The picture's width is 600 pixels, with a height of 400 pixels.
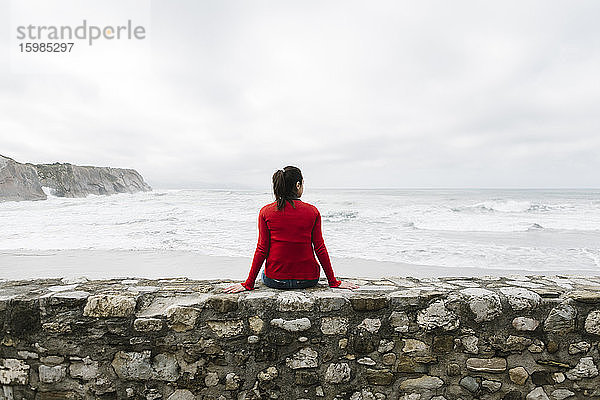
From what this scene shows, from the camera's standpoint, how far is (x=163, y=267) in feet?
24.6

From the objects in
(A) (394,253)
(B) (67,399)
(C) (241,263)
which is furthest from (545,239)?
(B) (67,399)

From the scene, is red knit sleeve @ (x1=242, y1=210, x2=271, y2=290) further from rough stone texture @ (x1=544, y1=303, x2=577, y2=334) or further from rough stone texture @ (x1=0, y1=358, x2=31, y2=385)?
rough stone texture @ (x1=544, y1=303, x2=577, y2=334)

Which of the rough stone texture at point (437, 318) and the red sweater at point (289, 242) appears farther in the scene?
the red sweater at point (289, 242)

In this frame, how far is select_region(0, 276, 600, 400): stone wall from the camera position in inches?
85.6

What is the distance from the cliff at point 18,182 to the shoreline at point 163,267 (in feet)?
112

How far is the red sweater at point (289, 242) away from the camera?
2432 mm

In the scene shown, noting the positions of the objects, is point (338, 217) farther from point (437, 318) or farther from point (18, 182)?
point (18, 182)

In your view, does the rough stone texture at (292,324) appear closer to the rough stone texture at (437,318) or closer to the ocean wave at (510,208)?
→ the rough stone texture at (437,318)

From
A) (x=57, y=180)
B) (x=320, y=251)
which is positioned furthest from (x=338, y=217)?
(x=57, y=180)

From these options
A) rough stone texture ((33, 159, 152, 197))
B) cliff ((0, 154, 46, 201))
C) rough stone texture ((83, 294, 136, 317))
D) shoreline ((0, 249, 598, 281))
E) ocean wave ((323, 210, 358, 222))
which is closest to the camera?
rough stone texture ((83, 294, 136, 317))

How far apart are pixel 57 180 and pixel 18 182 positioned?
7046 mm

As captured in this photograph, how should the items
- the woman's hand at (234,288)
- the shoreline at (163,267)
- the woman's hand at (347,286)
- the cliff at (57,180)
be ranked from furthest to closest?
the cliff at (57,180) → the shoreline at (163,267) → the woman's hand at (347,286) → the woman's hand at (234,288)

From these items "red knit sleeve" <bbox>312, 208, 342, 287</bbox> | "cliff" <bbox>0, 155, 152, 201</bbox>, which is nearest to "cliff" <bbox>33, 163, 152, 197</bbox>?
"cliff" <bbox>0, 155, 152, 201</bbox>

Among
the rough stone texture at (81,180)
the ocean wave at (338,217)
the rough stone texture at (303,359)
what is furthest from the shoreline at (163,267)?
the rough stone texture at (81,180)
